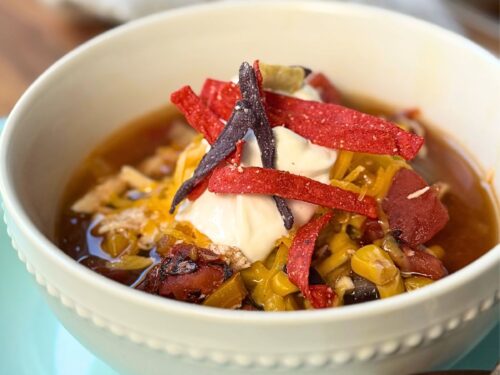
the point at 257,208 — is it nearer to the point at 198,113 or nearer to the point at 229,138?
the point at 229,138

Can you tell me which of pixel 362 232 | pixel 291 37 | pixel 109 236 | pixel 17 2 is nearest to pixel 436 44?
pixel 291 37

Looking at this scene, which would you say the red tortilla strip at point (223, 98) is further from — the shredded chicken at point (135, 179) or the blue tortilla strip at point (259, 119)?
the shredded chicken at point (135, 179)

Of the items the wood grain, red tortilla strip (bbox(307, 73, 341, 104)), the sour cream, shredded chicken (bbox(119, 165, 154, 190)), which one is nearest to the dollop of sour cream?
the sour cream

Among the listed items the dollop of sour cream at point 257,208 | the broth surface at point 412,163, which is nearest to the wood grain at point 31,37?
the broth surface at point 412,163

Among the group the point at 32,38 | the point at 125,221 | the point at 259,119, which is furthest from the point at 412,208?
the point at 32,38

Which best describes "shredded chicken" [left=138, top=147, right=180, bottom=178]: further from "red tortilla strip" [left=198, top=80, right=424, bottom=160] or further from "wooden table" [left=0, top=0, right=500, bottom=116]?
"wooden table" [left=0, top=0, right=500, bottom=116]

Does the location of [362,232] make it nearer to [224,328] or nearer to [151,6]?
[224,328]
